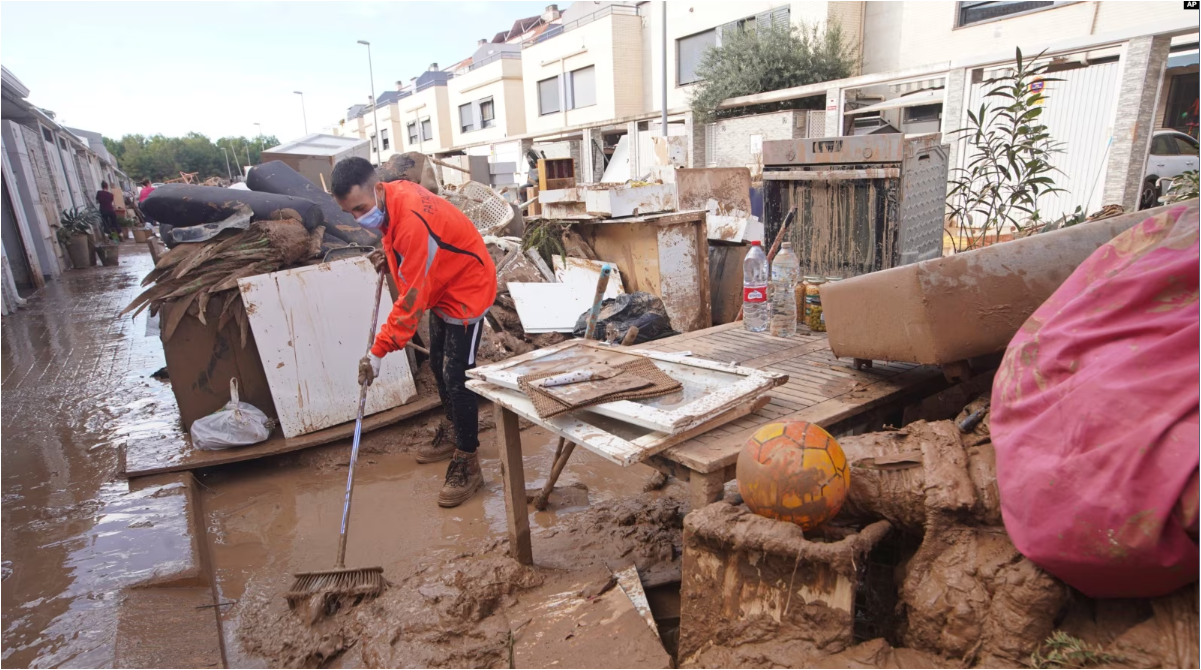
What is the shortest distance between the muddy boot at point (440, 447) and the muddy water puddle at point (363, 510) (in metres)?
0.07

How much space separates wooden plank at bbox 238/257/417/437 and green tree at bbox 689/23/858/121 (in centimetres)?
1453

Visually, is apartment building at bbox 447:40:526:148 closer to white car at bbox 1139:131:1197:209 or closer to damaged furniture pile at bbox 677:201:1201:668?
white car at bbox 1139:131:1197:209

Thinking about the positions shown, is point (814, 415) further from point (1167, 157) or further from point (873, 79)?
point (873, 79)

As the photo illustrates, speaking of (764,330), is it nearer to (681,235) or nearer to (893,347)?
(893,347)

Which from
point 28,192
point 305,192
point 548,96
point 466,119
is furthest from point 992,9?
point 466,119

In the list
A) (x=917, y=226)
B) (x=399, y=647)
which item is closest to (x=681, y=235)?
(x=917, y=226)

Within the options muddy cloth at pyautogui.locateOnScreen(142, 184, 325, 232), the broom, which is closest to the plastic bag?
muddy cloth at pyautogui.locateOnScreen(142, 184, 325, 232)

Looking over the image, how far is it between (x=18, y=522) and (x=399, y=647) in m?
2.03

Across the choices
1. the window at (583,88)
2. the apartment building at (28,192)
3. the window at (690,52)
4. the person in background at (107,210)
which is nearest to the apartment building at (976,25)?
the window at (690,52)

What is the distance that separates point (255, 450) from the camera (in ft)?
13.7

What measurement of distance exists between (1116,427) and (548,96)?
88.2ft

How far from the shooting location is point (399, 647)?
2326mm

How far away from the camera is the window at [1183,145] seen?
9.87 metres

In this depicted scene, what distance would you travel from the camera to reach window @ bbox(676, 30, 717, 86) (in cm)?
1962
